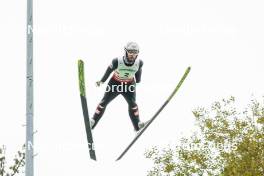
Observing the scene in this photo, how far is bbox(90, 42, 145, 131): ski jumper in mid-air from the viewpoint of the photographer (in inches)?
624

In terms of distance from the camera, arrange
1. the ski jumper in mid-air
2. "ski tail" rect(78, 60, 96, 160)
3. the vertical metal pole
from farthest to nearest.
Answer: "ski tail" rect(78, 60, 96, 160) < the ski jumper in mid-air < the vertical metal pole

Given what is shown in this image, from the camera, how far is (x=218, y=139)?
33406 mm

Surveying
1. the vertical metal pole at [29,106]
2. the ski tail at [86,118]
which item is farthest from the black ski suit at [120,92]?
the vertical metal pole at [29,106]

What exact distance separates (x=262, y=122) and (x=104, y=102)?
17.6m

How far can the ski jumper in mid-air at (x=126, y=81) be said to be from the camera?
15.8 m

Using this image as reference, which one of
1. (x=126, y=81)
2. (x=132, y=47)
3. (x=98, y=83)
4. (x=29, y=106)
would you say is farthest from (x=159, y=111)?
(x=29, y=106)

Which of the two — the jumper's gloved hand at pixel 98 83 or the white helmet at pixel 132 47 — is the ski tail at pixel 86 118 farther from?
the white helmet at pixel 132 47

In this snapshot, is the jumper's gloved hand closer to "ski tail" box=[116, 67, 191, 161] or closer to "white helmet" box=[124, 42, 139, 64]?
"white helmet" box=[124, 42, 139, 64]

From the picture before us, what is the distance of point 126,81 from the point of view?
16391 millimetres
